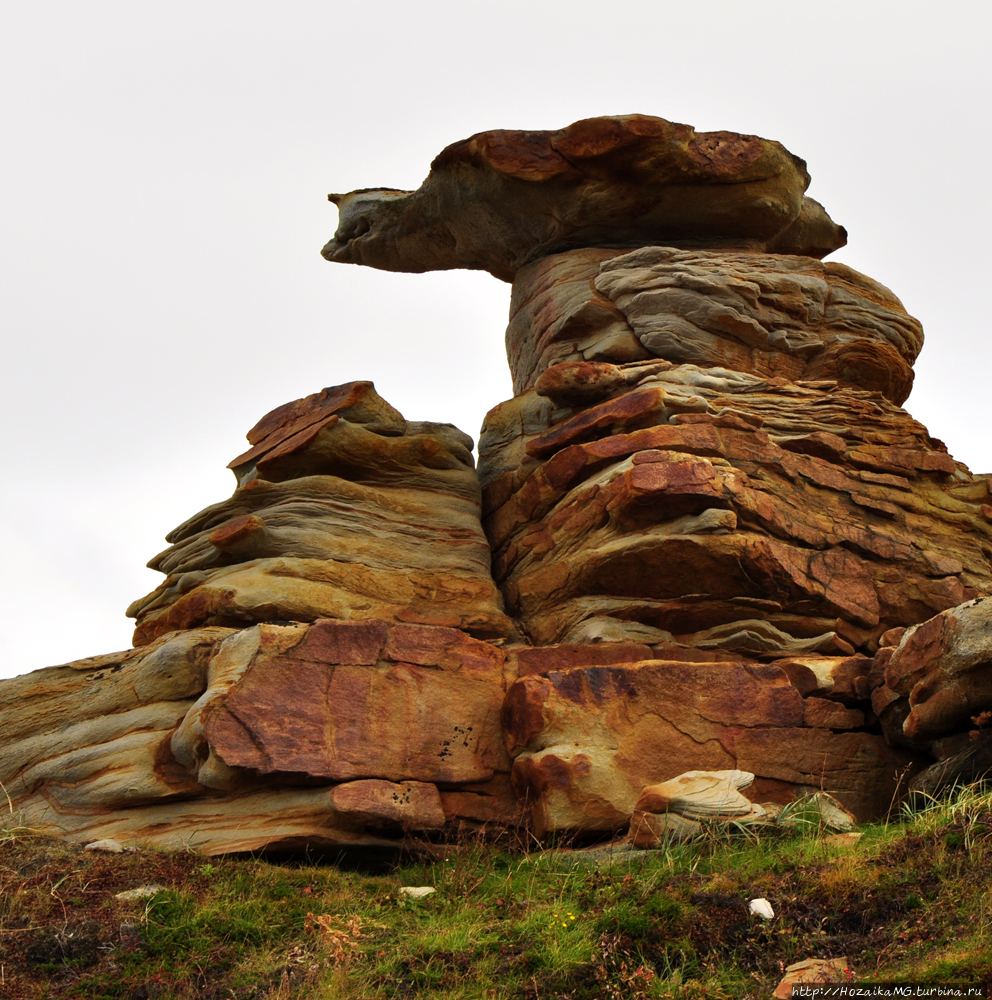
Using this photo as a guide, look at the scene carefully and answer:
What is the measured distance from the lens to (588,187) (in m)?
17.2

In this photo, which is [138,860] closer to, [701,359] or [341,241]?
[701,359]

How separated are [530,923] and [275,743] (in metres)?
3.18

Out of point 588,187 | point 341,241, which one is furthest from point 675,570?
point 341,241

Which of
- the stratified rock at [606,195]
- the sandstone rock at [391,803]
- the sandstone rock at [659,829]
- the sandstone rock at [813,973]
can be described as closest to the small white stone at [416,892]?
the sandstone rock at [391,803]

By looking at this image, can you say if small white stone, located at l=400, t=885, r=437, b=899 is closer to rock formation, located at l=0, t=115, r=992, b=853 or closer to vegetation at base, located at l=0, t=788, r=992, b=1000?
vegetation at base, located at l=0, t=788, r=992, b=1000

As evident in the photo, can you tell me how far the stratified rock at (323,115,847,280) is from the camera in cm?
1689

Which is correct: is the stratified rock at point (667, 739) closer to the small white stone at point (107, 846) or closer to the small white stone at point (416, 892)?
the small white stone at point (416, 892)

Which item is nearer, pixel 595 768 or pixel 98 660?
pixel 595 768

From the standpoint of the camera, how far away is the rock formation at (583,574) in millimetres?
10375

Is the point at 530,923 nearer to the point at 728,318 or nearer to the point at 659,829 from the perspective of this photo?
the point at 659,829

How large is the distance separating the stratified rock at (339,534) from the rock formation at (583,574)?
1.5 inches

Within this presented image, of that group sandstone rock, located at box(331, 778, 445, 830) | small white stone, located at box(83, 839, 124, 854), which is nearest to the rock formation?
sandstone rock, located at box(331, 778, 445, 830)

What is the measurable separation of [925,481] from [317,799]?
8551 millimetres

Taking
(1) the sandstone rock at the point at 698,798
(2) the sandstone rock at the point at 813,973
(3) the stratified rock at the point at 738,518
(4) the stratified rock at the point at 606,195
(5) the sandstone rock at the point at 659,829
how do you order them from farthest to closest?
1. (4) the stratified rock at the point at 606,195
2. (3) the stratified rock at the point at 738,518
3. (1) the sandstone rock at the point at 698,798
4. (5) the sandstone rock at the point at 659,829
5. (2) the sandstone rock at the point at 813,973
